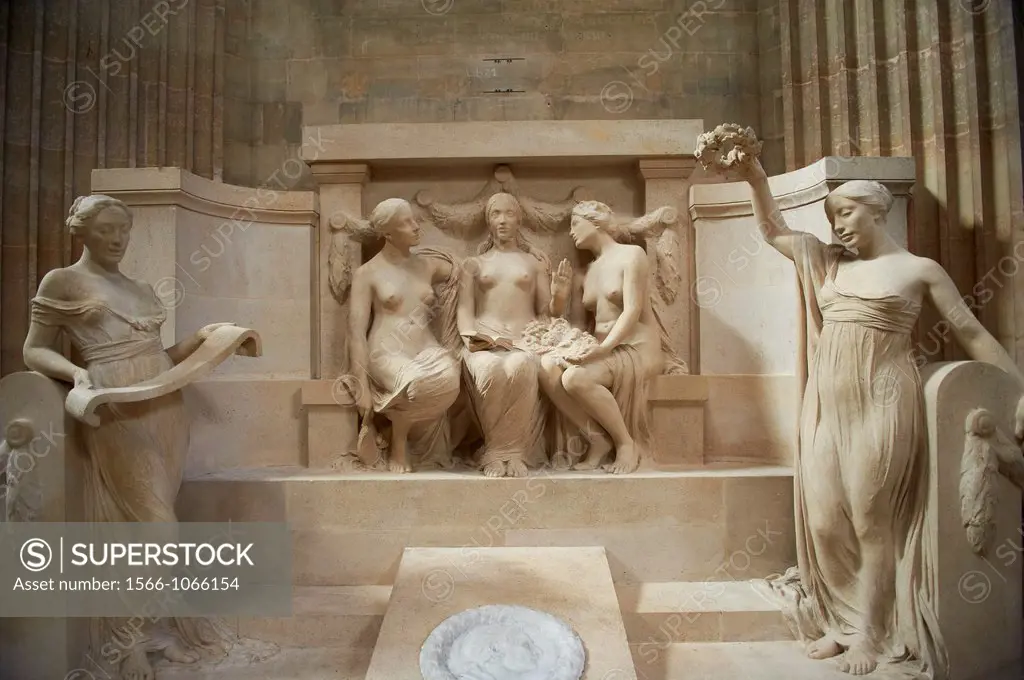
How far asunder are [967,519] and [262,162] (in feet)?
→ 18.3

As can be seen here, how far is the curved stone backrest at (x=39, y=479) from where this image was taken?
320cm

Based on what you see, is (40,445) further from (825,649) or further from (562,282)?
(825,649)

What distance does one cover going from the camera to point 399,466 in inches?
175

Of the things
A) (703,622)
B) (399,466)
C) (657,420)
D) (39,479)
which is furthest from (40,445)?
(657,420)

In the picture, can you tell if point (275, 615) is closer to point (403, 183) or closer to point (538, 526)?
point (538, 526)

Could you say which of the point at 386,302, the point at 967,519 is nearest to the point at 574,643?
the point at 967,519

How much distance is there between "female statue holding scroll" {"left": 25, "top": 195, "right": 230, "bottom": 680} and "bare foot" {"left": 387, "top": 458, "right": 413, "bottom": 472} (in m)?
1.22

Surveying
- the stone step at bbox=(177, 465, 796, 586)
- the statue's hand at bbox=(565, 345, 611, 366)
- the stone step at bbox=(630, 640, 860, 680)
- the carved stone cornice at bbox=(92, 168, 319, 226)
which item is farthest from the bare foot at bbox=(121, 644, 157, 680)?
the carved stone cornice at bbox=(92, 168, 319, 226)

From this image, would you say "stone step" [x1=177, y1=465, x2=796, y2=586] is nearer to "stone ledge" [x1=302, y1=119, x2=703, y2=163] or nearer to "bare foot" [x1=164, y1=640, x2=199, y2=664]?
"bare foot" [x1=164, y1=640, x2=199, y2=664]

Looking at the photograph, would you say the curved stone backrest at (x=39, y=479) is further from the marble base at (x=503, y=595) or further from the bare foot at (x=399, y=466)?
the bare foot at (x=399, y=466)

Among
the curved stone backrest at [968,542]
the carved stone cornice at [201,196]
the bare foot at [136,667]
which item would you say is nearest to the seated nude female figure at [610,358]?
the curved stone backrest at [968,542]

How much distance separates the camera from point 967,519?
10.8 ft

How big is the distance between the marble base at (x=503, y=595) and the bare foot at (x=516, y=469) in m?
0.46

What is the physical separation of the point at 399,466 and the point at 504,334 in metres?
0.96
